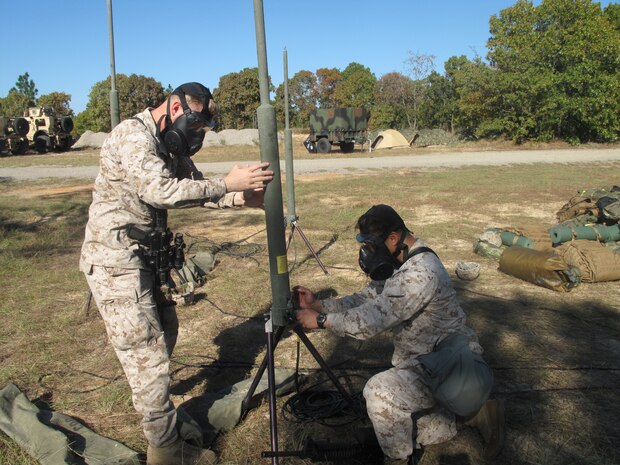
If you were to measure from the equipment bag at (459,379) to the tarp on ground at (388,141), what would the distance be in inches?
1289

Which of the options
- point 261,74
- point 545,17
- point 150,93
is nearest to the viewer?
point 261,74

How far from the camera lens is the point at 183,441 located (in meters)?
2.95

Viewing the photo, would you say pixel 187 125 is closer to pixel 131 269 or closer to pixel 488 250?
pixel 131 269

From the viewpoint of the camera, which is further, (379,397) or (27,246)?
(27,246)

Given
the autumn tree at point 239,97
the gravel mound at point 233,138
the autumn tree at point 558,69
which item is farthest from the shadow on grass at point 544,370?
the autumn tree at point 239,97

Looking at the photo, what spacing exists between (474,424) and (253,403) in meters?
1.42

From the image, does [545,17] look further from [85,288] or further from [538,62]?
[85,288]

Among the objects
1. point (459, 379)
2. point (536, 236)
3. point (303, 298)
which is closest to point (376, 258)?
point (303, 298)

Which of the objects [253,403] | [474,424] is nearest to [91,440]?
[253,403]

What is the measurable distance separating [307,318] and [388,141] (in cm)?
3386

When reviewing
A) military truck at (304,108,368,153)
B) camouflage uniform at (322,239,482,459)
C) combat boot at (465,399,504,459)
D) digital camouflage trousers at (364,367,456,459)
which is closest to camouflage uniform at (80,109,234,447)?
camouflage uniform at (322,239,482,459)

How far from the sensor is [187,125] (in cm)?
286

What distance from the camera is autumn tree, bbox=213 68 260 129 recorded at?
4712 cm

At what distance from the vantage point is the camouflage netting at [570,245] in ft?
20.5
